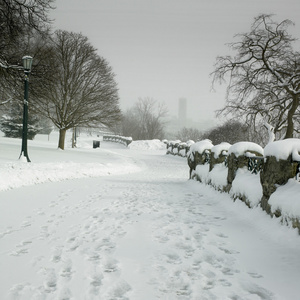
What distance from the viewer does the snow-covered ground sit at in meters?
2.81

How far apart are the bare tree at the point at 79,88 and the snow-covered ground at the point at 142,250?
50.1ft

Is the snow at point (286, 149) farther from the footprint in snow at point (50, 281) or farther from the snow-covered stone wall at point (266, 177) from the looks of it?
the footprint in snow at point (50, 281)

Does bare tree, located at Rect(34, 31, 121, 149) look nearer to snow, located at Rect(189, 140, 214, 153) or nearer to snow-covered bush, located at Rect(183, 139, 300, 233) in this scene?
snow, located at Rect(189, 140, 214, 153)

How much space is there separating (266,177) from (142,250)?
2.70 m

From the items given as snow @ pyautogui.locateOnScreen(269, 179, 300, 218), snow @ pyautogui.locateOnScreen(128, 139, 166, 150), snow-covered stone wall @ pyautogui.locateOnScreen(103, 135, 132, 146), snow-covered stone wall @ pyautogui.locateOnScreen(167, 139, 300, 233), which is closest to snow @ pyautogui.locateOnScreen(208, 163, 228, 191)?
snow-covered stone wall @ pyautogui.locateOnScreen(167, 139, 300, 233)

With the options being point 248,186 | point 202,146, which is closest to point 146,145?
point 202,146

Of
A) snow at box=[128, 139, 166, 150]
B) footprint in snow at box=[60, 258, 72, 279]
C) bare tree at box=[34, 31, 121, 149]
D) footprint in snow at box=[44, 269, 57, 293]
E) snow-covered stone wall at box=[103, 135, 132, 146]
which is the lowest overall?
footprint in snow at box=[44, 269, 57, 293]

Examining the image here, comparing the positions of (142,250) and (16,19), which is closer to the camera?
(142,250)

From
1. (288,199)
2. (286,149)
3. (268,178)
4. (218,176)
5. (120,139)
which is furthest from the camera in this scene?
(120,139)

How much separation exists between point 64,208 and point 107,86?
1730 centimetres

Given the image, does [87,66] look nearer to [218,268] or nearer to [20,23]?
[20,23]

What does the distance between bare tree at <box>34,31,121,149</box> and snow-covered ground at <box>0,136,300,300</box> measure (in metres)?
15.3

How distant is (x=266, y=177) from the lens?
519cm

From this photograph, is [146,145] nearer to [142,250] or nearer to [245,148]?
[245,148]
